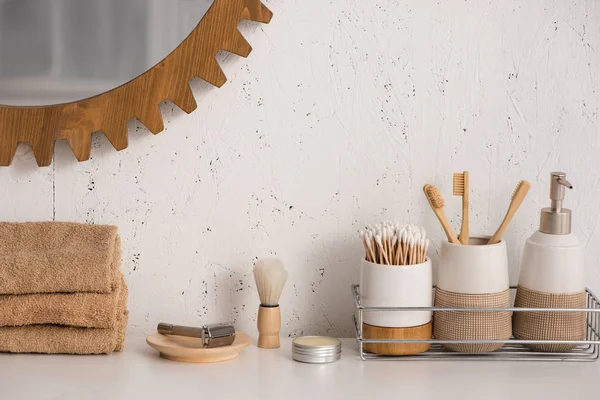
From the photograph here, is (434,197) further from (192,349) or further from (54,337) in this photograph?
(54,337)

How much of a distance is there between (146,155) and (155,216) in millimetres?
92

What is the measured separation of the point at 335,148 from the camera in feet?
3.76

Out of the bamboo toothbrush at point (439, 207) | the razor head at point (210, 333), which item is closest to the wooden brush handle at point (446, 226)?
the bamboo toothbrush at point (439, 207)

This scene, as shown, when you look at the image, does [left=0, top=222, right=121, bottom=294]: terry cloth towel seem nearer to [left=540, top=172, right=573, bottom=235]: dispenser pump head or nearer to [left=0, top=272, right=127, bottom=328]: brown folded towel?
[left=0, top=272, right=127, bottom=328]: brown folded towel

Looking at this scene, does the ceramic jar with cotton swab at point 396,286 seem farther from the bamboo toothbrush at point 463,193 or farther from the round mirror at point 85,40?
the round mirror at point 85,40

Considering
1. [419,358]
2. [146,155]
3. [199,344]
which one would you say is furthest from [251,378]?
[146,155]

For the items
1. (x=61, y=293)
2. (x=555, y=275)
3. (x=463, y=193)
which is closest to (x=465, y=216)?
(x=463, y=193)

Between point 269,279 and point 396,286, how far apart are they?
0.59ft

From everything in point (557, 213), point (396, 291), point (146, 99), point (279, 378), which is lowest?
point (279, 378)

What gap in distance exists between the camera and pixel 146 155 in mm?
1143

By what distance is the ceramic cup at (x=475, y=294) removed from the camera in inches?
40.9

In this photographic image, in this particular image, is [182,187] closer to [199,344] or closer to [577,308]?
[199,344]

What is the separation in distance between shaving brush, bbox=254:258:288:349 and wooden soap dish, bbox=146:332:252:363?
29 mm

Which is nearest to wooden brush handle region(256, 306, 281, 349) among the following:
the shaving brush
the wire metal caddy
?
the shaving brush
